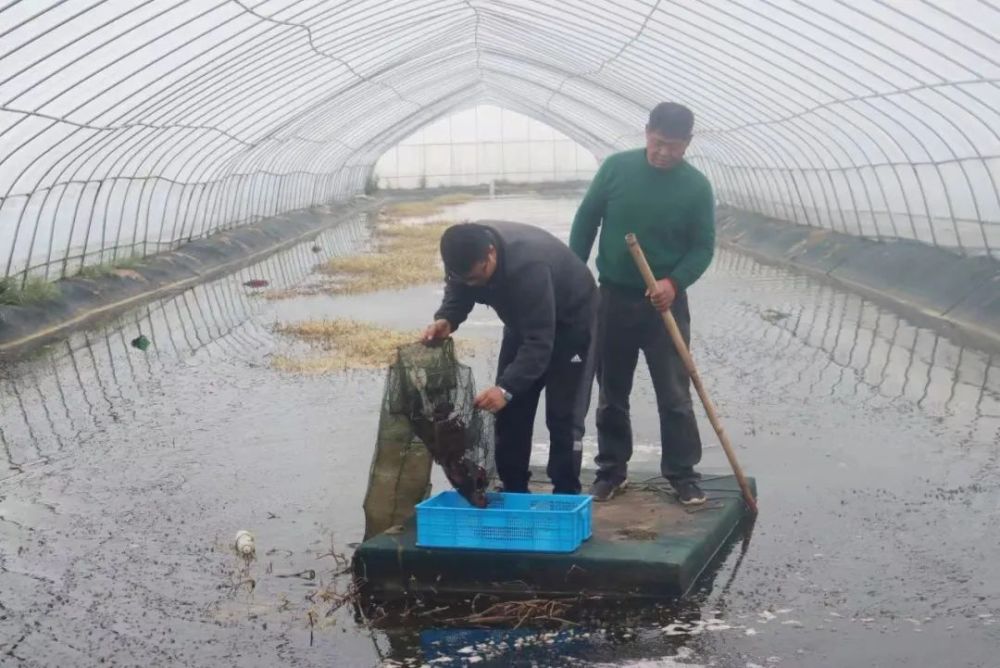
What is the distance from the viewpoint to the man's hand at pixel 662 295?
250 inches

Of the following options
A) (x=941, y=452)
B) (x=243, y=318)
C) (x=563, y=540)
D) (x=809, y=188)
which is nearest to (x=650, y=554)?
(x=563, y=540)

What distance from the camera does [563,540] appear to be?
18.5 feet

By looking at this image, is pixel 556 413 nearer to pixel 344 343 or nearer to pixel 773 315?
pixel 344 343

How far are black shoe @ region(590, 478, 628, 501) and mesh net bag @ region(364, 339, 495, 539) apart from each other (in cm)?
66

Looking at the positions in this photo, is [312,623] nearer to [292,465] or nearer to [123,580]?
[123,580]

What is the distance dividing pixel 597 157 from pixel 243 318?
141 feet

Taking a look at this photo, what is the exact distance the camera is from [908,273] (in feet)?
57.8

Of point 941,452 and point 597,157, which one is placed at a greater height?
point 941,452

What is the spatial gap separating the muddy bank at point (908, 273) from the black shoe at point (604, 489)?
272 inches

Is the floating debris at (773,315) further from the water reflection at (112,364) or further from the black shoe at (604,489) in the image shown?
the black shoe at (604,489)

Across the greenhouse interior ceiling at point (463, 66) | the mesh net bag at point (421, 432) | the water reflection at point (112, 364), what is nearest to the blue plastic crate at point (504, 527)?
the mesh net bag at point (421, 432)

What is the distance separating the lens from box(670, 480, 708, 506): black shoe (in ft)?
21.7

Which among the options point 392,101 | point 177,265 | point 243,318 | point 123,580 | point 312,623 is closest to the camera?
point 312,623

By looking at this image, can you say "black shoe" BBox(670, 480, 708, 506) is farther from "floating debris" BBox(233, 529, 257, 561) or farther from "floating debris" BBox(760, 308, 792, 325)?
"floating debris" BBox(760, 308, 792, 325)
